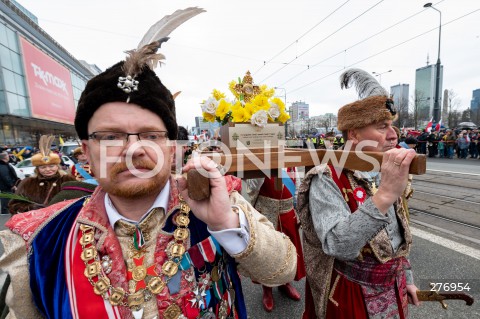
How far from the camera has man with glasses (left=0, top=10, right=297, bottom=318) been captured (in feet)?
3.27

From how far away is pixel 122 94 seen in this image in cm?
111

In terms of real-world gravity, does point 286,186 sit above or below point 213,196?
below

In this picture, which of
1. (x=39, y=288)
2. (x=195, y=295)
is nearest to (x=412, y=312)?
(x=195, y=295)

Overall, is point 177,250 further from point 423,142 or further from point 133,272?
point 423,142

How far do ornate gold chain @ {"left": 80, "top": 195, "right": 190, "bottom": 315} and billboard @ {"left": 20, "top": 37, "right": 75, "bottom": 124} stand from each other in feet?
83.9

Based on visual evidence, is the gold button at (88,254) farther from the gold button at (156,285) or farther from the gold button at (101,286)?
the gold button at (156,285)

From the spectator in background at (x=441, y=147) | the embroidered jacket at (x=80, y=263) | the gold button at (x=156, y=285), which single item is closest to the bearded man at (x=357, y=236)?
the embroidered jacket at (x=80, y=263)

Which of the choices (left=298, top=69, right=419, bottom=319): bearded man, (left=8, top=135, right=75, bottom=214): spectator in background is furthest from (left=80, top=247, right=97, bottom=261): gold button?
(left=8, top=135, right=75, bottom=214): spectator in background

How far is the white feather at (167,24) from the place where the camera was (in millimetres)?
1243

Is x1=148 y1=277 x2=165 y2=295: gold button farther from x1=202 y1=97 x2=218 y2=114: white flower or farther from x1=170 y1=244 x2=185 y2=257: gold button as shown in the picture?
x1=202 y1=97 x2=218 y2=114: white flower

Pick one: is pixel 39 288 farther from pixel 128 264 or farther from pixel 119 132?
pixel 119 132

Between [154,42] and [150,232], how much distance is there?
93 cm

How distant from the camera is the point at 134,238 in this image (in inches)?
44.5

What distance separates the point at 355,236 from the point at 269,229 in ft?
1.39
